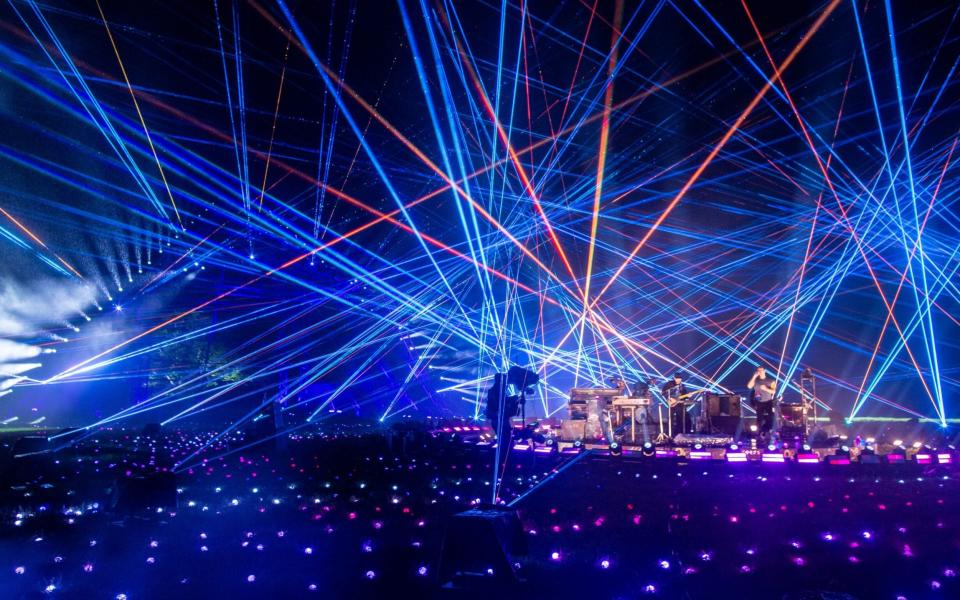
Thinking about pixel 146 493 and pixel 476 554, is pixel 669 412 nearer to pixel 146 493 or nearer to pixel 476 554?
pixel 476 554

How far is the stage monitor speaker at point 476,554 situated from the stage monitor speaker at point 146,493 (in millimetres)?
4283

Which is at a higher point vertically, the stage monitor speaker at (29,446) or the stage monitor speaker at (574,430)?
the stage monitor speaker at (574,430)

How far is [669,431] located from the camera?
12.9 m

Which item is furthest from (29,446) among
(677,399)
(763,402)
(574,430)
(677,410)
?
(763,402)

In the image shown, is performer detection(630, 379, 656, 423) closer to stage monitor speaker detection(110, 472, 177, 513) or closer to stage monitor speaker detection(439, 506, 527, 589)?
stage monitor speaker detection(439, 506, 527, 589)

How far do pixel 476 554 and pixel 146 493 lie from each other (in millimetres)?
4614

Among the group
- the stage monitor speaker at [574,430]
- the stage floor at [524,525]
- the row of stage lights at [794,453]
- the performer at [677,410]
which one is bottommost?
the stage floor at [524,525]

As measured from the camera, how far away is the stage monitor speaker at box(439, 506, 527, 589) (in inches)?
169

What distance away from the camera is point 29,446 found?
10281 mm

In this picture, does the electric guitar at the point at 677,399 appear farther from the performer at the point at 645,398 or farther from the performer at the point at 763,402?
the performer at the point at 763,402

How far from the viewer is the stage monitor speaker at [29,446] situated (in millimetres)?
9883

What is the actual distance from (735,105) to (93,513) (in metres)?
12.7

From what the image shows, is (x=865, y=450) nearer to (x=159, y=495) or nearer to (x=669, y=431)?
(x=669, y=431)

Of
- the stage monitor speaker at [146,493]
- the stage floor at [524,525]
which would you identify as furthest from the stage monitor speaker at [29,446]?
the stage monitor speaker at [146,493]
